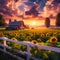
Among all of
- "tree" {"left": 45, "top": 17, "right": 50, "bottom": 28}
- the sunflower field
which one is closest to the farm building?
the sunflower field

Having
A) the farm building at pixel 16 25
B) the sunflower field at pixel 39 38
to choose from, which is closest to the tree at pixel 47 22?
the sunflower field at pixel 39 38

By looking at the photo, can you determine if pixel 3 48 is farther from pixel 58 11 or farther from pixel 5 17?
pixel 58 11

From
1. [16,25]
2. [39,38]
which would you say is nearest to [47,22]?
[39,38]

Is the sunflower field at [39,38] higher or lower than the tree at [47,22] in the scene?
lower

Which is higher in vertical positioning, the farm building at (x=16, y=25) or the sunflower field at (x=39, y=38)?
the farm building at (x=16, y=25)

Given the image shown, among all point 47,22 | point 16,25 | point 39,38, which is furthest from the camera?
point 16,25

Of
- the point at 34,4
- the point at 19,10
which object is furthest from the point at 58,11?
the point at 19,10

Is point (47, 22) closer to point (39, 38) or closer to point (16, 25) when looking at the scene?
point (39, 38)

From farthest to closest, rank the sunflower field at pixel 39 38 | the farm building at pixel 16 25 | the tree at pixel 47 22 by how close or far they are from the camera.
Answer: the farm building at pixel 16 25, the tree at pixel 47 22, the sunflower field at pixel 39 38

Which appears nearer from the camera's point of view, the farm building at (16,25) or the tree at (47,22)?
the tree at (47,22)

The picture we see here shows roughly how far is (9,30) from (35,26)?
1469mm

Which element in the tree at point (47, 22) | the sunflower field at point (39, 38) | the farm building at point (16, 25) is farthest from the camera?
the farm building at point (16, 25)

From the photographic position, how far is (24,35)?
11.8 meters

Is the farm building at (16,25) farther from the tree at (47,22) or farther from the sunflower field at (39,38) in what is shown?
the tree at (47,22)
